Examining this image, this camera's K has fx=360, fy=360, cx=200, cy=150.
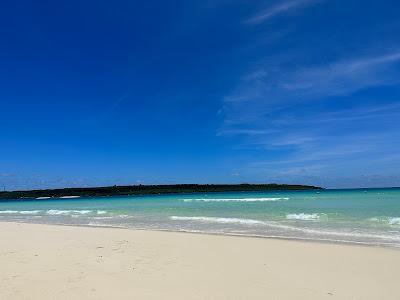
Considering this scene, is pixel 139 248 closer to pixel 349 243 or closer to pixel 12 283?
pixel 12 283

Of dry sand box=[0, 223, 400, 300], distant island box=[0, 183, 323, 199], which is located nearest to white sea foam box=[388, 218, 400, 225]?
dry sand box=[0, 223, 400, 300]

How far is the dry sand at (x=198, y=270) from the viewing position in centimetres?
544

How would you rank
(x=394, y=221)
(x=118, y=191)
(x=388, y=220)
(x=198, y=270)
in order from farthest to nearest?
(x=118, y=191) < (x=388, y=220) < (x=394, y=221) < (x=198, y=270)

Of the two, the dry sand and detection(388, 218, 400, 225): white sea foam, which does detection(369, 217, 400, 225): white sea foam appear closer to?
detection(388, 218, 400, 225): white sea foam

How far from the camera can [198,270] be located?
6.92 metres

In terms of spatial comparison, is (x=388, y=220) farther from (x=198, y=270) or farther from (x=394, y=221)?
(x=198, y=270)

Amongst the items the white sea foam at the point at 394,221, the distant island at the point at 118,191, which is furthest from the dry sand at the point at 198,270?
the distant island at the point at 118,191

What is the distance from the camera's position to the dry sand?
5.44 metres

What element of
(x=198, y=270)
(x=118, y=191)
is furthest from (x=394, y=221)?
(x=118, y=191)

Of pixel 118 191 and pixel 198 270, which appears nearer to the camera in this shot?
pixel 198 270

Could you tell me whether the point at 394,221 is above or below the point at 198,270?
above

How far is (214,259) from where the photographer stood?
799cm

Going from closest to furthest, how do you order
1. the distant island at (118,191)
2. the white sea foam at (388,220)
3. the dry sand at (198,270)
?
the dry sand at (198,270)
the white sea foam at (388,220)
the distant island at (118,191)

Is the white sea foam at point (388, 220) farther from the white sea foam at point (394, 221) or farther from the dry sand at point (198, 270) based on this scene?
the dry sand at point (198, 270)
